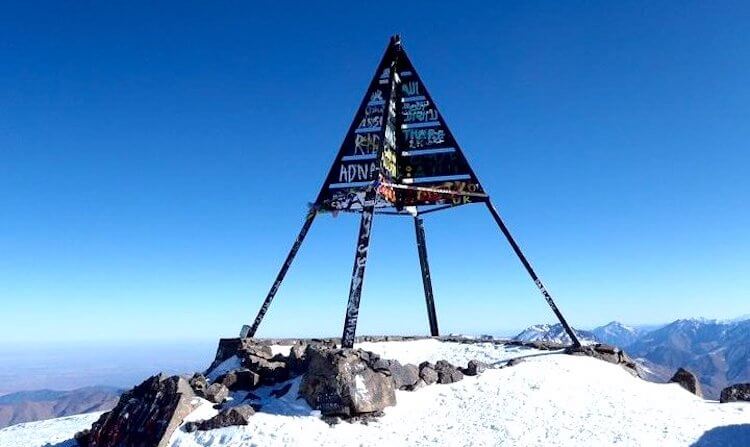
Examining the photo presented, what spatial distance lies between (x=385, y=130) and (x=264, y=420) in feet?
45.9

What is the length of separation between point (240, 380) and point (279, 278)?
21.2 feet

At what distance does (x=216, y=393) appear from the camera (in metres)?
17.3

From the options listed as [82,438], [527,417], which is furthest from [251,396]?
[527,417]

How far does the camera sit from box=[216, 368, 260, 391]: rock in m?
18.5

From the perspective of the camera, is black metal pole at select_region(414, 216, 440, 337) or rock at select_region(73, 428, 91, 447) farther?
black metal pole at select_region(414, 216, 440, 337)

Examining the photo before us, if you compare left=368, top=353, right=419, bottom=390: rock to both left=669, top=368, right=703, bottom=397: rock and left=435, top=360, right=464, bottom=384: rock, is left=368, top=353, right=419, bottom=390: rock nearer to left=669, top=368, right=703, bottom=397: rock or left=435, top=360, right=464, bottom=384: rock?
left=435, top=360, right=464, bottom=384: rock

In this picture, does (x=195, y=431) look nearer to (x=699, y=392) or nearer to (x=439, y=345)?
(x=439, y=345)

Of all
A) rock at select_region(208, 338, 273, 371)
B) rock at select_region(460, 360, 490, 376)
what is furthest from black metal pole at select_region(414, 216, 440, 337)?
rock at select_region(208, 338, 273, 371)

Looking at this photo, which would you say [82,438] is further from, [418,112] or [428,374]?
[418,112]

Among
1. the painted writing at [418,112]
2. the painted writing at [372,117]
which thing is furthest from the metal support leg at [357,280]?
the painted writing at [418,112]

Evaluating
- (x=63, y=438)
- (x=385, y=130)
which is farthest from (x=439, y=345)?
(x=63, y=438)

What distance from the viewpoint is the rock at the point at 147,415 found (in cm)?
1523

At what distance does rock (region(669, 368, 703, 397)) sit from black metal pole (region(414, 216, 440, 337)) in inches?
470

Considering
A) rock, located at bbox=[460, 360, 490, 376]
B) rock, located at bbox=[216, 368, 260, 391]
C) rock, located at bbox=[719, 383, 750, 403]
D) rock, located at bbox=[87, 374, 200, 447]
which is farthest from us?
rock, located at bbox=[719, 383, 750, 403]
